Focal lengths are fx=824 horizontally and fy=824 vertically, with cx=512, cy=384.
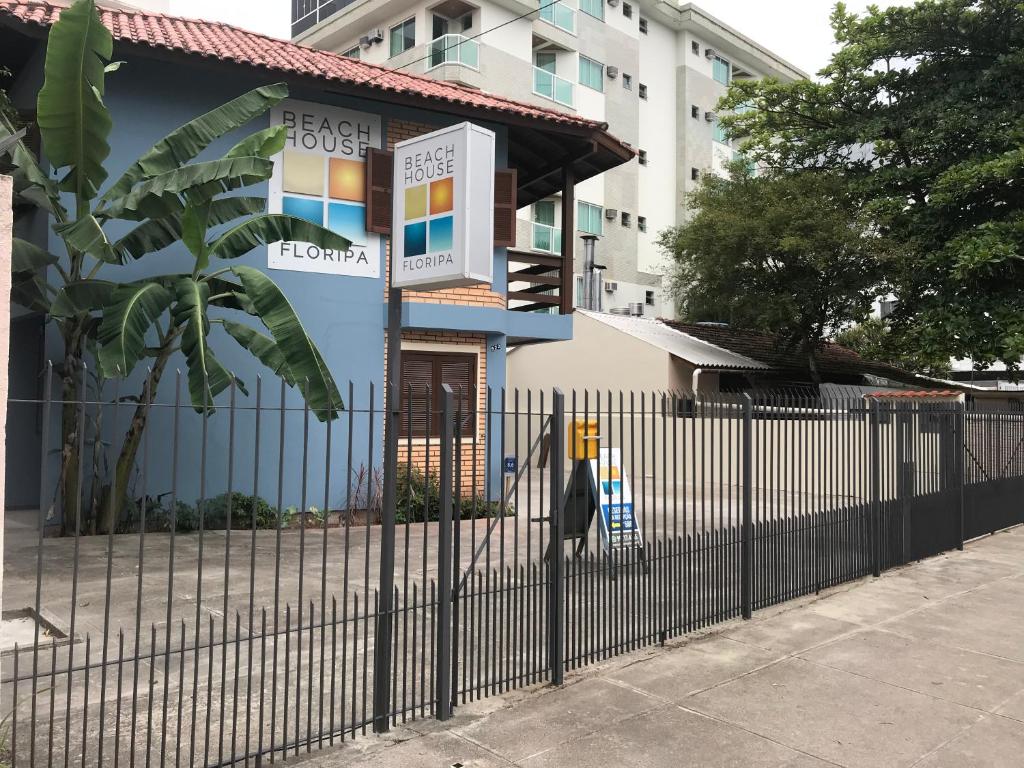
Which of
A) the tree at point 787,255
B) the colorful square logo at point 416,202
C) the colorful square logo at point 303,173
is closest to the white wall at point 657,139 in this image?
the tree at point 787,255

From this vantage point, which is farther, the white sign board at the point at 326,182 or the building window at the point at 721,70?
the building window at the point at 721,70

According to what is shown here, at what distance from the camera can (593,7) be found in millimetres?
35906

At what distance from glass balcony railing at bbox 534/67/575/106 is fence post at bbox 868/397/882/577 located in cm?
2643

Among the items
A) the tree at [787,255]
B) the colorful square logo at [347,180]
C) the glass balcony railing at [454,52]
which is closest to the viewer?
Result: the colorful square logo at [347,180]

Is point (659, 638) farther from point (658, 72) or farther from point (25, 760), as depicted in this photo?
point (658, 72)

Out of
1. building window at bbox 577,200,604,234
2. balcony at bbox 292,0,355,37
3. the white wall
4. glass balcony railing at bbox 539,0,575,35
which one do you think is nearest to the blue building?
building window at bbox 577,200,604,234

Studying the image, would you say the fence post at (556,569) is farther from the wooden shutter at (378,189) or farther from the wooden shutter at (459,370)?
the wooden shutter at (378,189)

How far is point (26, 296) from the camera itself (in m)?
10.3

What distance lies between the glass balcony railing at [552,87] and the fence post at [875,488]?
2643 centimetres

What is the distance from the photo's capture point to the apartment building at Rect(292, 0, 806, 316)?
3081 cm

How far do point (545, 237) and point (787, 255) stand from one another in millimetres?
11115

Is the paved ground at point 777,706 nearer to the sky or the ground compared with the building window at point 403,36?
nearer to the ground

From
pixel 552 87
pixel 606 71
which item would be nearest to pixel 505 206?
pixel 552 87

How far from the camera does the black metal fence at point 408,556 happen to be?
4.38 m
